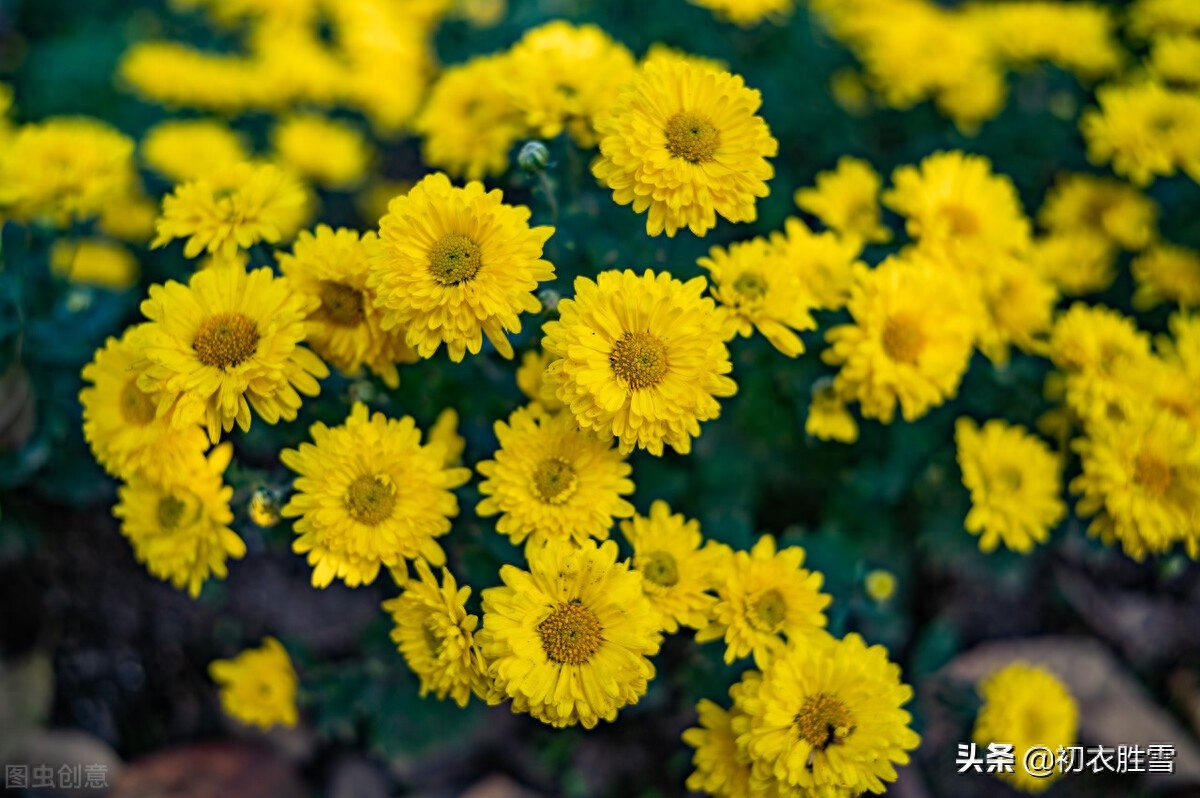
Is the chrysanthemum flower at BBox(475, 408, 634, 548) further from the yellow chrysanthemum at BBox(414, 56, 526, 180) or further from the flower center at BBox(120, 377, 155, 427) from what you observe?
the yellow chrysanthemum at BBox(414, 56, 526, 180)

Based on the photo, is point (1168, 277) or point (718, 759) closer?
point (718, 759)

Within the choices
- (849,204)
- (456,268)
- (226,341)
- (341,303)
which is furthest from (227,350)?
(849,204)

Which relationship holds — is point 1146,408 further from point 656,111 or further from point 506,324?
point 506,324

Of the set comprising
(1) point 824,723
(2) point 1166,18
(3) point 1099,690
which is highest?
(2) point 1166,18

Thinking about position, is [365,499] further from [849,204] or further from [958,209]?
[958,209]

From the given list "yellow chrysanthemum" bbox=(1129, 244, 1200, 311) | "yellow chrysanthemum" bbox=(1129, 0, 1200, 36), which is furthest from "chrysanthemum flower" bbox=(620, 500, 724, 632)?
"yellow chrysanthemum" bbox=(1129, 0, 1200, 36)

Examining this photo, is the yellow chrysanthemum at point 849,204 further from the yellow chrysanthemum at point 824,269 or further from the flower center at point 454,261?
the flower center at point 454,261

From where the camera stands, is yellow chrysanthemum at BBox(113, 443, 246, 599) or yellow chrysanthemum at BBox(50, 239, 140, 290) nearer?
yellow chrysanthemum at BBox(113, 443, 246, 599)
